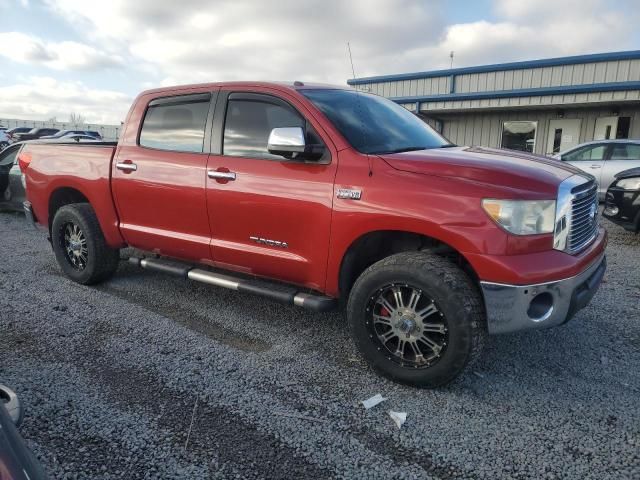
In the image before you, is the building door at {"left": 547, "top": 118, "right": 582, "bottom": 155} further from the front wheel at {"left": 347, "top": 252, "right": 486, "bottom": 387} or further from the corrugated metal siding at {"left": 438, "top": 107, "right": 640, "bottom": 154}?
the front wheel at {"left": 347, "top": 252, "right": 486, "bottom": 387}

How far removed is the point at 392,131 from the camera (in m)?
3.68

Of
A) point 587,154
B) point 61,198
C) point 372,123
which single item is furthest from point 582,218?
point 587,154

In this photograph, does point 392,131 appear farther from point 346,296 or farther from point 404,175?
point 346,296

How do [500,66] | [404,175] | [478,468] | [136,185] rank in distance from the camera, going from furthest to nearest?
[500,66] < [136,185] < [404,175] < [478,468]

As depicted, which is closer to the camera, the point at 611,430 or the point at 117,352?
the point at 611,430

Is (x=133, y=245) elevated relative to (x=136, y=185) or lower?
lower

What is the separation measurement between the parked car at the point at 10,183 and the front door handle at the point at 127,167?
17.2 feet

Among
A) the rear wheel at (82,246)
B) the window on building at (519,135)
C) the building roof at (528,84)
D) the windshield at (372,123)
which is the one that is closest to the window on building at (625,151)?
the building roof at (528,84)

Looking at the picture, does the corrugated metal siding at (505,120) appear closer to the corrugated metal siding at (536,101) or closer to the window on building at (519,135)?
the window on building at (519,135)

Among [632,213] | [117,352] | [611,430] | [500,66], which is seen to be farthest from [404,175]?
[500,66]

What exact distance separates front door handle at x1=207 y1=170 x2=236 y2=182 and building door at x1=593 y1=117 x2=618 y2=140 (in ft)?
49.1

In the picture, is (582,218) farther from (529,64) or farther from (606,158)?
(529,64)

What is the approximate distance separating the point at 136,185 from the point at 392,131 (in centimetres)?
229

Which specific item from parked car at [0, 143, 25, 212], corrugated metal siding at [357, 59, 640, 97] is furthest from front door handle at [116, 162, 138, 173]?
corrugated metal siding at [357, 59, 640, 97]
